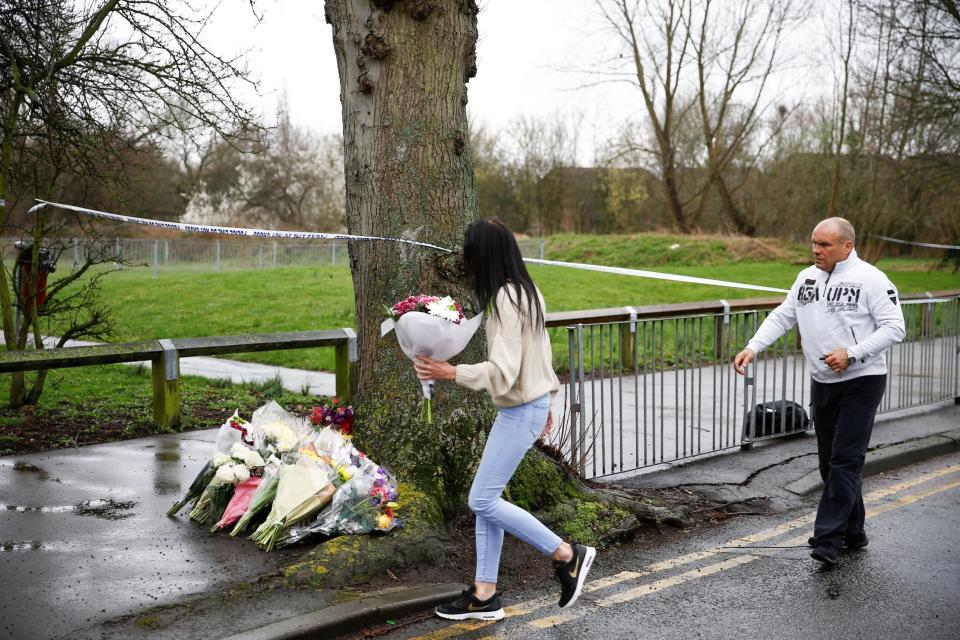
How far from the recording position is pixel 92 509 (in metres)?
5.81

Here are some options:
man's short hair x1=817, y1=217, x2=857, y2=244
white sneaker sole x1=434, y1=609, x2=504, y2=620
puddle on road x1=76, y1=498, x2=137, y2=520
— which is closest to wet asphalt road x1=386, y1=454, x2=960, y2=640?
white sneaker sole x1=434, y1=609, x2=504, y2=620

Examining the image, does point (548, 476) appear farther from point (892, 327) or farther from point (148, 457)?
point (148, 457)

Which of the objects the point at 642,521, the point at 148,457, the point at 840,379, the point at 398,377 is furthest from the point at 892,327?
the point at 148,457

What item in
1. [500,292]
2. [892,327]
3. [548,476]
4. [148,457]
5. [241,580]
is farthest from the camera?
[148,457]

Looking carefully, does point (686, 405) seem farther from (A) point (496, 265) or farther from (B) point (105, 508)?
(B) point (105, 508)

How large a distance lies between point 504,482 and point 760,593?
5.32ft

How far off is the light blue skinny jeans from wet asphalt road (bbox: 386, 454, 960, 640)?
357mm

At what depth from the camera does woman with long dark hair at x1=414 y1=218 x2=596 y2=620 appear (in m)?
4.23

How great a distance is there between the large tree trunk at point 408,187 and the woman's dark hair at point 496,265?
1241mm

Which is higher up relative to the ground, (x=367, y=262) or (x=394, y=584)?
(x=367, y=262)

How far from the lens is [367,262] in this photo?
18.4ft

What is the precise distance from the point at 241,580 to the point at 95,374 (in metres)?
9.42

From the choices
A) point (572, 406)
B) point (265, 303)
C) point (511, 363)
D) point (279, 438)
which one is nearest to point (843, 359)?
point (572, 406)

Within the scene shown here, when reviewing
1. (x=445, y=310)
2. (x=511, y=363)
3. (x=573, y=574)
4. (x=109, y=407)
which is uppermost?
(x=445, y=310)
